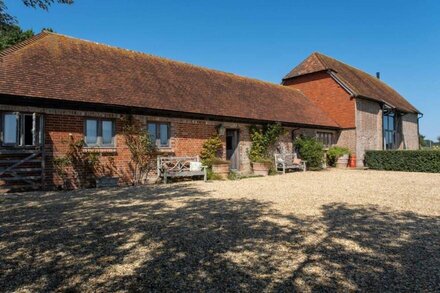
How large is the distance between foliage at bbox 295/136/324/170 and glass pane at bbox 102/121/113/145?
1163 centimetres

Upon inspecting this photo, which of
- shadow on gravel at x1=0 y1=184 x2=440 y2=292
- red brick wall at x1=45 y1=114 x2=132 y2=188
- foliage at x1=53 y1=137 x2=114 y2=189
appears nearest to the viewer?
shadow on gravel at x1=0 y1=184 x2=440 y2=292

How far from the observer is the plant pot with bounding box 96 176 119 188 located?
473 inches

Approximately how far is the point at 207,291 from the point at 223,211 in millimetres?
4148

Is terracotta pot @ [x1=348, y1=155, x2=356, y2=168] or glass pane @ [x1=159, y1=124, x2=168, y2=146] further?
terracotta pot @ [x1=348, y1=155, x2=356, y2=168]

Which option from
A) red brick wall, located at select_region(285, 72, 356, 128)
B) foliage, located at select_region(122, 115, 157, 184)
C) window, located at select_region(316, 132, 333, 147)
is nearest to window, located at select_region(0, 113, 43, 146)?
foliage, located at select_region(122, 115, 157, 184)

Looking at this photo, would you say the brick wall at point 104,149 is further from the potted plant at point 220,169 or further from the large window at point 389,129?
the large window at point 389,129

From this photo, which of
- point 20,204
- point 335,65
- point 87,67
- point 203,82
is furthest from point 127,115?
point 335,65

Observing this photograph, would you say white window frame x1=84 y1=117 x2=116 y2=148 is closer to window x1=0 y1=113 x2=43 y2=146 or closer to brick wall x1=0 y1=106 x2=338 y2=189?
brick wall x1=0 y1=106 x2=338 y2=189

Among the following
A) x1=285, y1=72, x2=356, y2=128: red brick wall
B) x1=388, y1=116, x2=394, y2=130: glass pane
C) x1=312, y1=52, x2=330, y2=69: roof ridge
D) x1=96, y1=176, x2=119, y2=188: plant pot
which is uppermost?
x1=312, y1=52, x2=330, y2=69: roof ridge

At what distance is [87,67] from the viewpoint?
46.3ft

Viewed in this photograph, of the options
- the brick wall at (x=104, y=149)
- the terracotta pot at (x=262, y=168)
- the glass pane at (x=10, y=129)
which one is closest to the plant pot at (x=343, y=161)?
the terracotta pot at (x=262, y=168)

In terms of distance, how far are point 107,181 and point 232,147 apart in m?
7.34

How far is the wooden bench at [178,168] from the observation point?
13516 mm

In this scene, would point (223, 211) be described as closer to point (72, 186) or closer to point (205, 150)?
point (72, 186)
